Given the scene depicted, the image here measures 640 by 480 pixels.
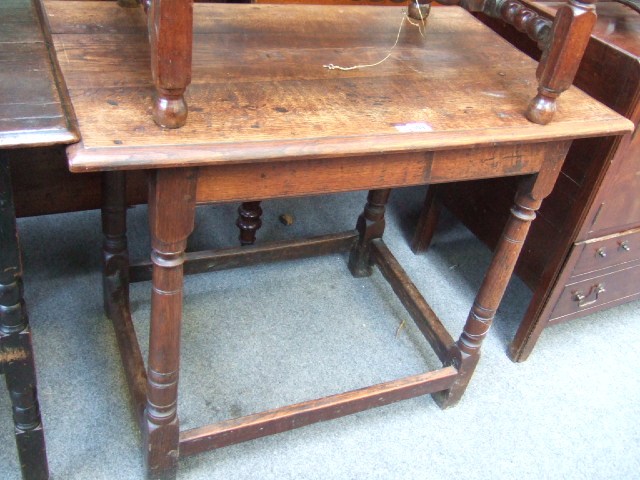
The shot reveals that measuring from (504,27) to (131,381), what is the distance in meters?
1.26

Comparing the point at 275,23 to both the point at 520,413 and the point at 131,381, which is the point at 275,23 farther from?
the point at 520,413

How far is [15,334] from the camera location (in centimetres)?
106

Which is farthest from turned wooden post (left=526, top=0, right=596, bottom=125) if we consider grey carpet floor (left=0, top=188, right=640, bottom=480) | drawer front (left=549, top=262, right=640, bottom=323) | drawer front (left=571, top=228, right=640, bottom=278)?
grey carpet floor (left=0, top=188, right=640, bottom=480)

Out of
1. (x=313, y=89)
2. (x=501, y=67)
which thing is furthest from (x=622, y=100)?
(x=313, y=89)

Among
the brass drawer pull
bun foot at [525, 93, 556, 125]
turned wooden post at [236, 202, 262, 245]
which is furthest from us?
turned wooden post at [236, 202, 262, 245]

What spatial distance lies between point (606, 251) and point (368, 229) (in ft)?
2.01

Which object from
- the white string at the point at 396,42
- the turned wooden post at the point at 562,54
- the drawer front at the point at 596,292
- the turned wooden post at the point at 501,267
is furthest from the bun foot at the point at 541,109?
the drawer front at the point at 596,292

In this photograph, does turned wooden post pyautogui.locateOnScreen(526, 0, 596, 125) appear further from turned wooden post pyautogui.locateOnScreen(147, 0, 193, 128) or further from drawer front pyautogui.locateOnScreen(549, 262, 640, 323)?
drawer front pyautogui.locateOnScreen(549, 262, 640, 323)

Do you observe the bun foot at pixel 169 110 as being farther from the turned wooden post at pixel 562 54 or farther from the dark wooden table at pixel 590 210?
the dark wooden table at pixel 590 210

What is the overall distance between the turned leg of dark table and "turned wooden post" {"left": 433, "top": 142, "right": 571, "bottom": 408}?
89cm

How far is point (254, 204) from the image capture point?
1740mm

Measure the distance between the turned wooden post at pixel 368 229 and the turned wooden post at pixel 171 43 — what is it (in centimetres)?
96

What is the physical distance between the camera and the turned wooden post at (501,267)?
3.97 feet

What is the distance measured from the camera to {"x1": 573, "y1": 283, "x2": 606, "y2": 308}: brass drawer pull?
1.66 m
